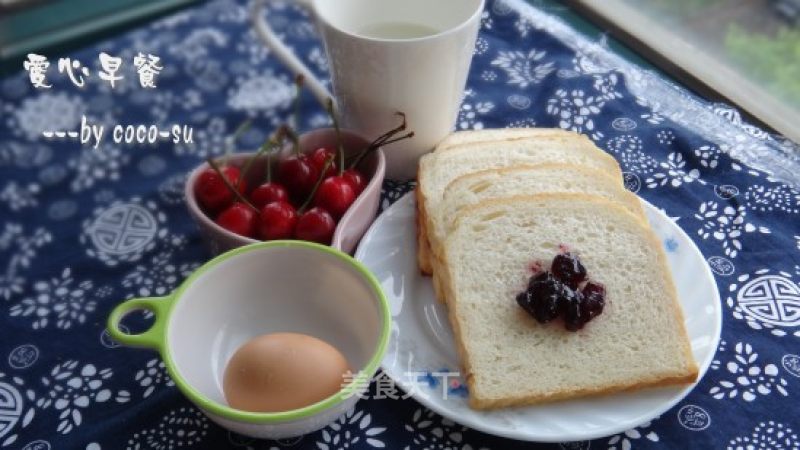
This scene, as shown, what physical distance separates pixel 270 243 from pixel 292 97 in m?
0.51

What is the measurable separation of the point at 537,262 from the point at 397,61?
300 mm

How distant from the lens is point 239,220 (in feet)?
2.98

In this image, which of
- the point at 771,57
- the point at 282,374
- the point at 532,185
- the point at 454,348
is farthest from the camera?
the point at 771,57

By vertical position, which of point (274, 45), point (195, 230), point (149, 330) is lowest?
point (195, 230)

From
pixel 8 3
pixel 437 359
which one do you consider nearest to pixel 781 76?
pixel 437 359

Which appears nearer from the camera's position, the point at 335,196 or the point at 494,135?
the point at 335,196

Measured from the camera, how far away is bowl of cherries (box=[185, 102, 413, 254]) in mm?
913

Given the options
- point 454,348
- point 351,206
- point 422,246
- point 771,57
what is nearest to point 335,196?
point 351,206

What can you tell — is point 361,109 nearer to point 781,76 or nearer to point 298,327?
point 298,327

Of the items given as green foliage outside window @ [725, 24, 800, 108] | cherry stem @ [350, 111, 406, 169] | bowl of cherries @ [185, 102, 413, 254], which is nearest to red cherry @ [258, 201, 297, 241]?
bowl of cherries @ [185, 102, 413, 254]

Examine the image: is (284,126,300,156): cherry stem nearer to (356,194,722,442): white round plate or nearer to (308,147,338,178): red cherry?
(308,147,338,178): red cherry

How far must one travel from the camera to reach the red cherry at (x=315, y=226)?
3.00ft

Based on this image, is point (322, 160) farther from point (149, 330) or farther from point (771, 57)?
point (771, 57)

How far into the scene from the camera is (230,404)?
760 mm
